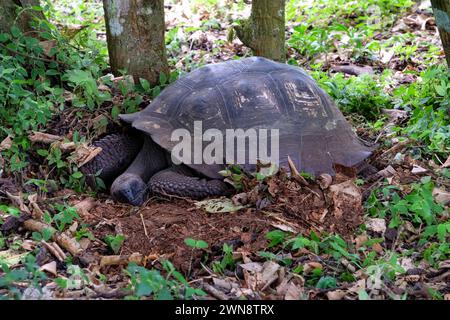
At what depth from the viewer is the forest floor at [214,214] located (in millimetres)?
3111

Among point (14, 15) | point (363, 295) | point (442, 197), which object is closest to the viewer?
point (363, 295)

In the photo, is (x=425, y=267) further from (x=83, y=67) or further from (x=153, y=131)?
(x=83, y=67)

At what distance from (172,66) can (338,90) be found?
6.50 ft

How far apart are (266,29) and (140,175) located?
88.9 inches

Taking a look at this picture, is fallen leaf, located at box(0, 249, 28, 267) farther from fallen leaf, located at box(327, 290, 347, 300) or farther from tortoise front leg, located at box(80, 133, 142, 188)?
fallen leaf, located at box(327, 290, 347, 300)

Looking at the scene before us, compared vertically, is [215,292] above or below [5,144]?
below

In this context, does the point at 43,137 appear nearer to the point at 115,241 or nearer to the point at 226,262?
the point at 115,241

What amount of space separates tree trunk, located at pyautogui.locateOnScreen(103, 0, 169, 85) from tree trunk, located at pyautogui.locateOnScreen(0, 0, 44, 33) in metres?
0.67

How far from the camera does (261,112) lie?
4496 mm

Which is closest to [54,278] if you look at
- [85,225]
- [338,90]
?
[85,225]

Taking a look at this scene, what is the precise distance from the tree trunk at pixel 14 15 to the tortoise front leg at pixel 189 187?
1.94m

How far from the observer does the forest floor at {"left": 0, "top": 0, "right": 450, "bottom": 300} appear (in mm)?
3111

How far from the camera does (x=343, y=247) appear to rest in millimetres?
3479

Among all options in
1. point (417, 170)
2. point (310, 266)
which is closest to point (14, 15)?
point (310, 266)
